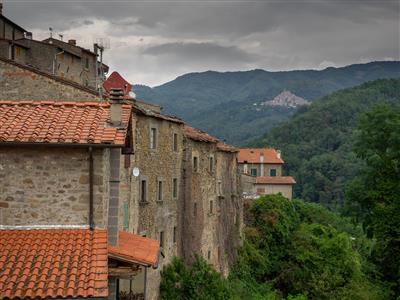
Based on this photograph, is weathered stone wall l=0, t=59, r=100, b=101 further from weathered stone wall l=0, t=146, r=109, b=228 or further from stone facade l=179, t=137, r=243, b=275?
weathered stone wall l=0, t=146, r=109, b=228

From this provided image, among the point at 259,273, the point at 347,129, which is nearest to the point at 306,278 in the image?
the point at 259,273

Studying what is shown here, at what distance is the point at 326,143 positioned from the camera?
145 metres

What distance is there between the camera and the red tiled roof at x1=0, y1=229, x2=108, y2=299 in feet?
37.0

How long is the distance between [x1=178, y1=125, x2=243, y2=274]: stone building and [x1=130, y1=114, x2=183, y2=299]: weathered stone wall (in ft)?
5.22

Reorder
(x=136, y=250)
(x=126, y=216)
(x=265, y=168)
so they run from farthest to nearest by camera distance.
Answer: (x=265, y=168) < (x=126, y=216) < (x=136, y=250)

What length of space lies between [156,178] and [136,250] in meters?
14.0

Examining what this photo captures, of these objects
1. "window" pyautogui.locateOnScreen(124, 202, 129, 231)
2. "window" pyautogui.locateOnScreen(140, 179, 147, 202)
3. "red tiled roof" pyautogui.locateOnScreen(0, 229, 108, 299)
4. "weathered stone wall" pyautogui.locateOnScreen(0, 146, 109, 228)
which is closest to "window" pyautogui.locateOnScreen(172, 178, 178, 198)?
"window" pyautogui.locateOnScreen(140, 179, 147, 202)

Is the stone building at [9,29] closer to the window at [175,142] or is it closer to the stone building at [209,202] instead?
the stone building at [209,202]

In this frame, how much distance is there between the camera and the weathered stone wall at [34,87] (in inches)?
969

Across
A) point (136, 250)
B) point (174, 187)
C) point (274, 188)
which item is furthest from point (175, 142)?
point (274, 188)

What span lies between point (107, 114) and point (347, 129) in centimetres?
13999

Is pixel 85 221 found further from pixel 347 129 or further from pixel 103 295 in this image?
pixel 347 129

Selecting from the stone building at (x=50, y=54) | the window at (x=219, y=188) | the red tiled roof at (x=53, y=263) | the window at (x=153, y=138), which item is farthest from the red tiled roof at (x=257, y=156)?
the red tiled roof at (x=53, y=263)

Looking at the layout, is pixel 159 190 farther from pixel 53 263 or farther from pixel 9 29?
pixel 9 29
